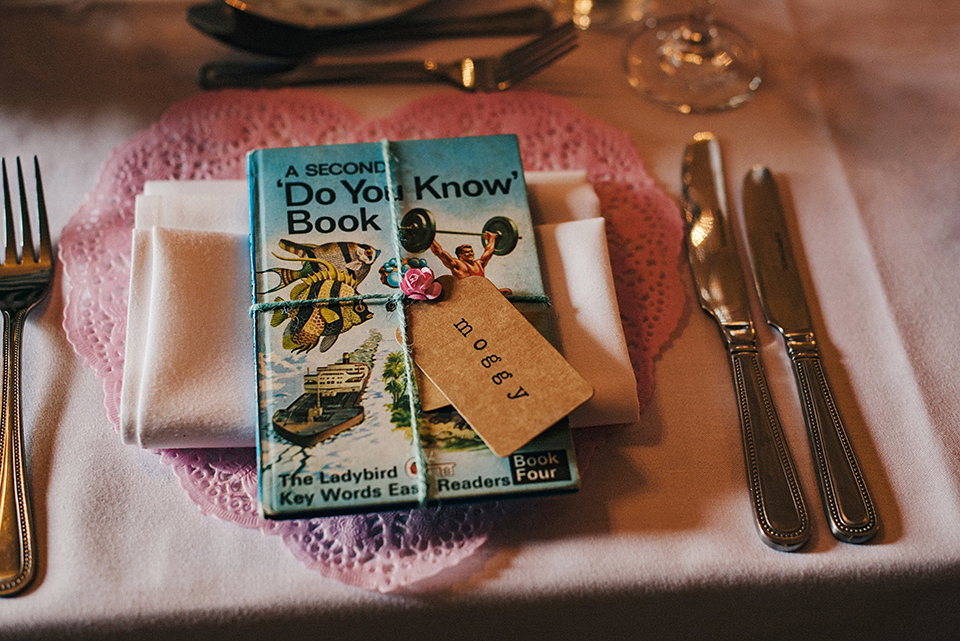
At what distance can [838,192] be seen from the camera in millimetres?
779

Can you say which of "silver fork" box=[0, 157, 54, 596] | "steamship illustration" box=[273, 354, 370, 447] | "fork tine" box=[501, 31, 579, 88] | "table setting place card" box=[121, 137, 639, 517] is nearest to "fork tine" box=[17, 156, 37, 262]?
"silver fork" box=[0, 157, 54, 596]

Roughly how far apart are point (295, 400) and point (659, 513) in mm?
287

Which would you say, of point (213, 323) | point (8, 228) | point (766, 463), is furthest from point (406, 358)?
point (8, 228)

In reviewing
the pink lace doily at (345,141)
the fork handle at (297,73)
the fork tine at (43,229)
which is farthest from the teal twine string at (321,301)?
the fork handle at (297,73)

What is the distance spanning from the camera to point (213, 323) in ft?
1.93

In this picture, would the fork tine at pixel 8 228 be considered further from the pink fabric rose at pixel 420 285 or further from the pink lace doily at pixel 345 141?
the pink fabric rose at pixel 420 285

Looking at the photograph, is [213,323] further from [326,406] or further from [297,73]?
[297,73]

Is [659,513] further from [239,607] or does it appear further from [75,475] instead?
[75,475]

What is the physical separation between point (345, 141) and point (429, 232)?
230 millimetres

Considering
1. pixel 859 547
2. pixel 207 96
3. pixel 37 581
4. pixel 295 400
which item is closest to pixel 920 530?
pixel 859 547

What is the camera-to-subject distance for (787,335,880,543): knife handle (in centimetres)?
55

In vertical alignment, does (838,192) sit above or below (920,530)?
above

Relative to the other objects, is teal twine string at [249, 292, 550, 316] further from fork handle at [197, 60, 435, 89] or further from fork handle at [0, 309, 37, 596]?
fork handle at [197, 60, 435, 89]

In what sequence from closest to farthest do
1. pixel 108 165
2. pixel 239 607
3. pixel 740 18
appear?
pixel 239 607, pixel 108 165, pixel 740 18
